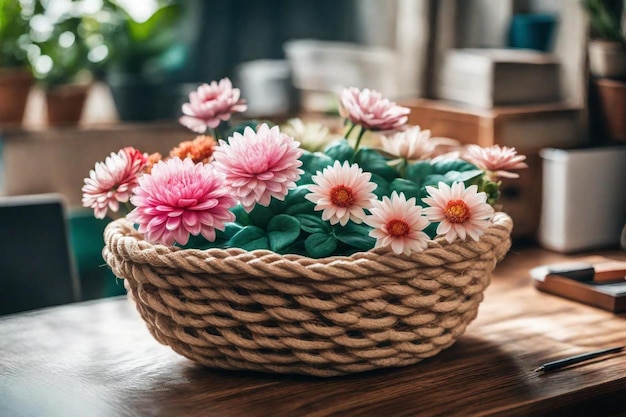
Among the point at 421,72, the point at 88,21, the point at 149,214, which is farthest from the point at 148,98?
the point at 149,214

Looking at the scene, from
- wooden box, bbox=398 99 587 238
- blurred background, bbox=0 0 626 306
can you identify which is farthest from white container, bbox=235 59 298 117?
wooden box, bbox=398 99 587 238

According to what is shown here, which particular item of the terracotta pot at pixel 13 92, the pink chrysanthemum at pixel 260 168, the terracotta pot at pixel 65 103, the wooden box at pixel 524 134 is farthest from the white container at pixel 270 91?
the pink chrysanthemum at pixel 260 168

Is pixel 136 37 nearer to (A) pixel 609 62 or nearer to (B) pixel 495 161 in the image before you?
(A) pixel 609 62

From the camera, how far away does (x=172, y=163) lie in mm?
1005

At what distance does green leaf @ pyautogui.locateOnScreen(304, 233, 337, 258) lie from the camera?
101 cm

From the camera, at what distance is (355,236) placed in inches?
40.6

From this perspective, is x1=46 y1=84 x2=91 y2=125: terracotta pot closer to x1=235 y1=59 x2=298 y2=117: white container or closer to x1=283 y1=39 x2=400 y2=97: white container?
x1=235 y1=59 x2=298 y2=117: white container

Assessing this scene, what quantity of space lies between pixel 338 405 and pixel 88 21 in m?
2.07

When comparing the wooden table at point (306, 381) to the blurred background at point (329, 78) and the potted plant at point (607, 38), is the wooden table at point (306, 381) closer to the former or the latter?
the blurred background at point (329, 78)

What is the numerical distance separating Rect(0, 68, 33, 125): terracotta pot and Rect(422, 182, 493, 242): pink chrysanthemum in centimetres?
182

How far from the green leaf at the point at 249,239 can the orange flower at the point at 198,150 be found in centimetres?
17

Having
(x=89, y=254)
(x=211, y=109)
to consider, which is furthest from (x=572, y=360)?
(x=89, y=254)

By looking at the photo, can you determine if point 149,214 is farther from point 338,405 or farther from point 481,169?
point 481,169

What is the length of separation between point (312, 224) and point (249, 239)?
77mm
